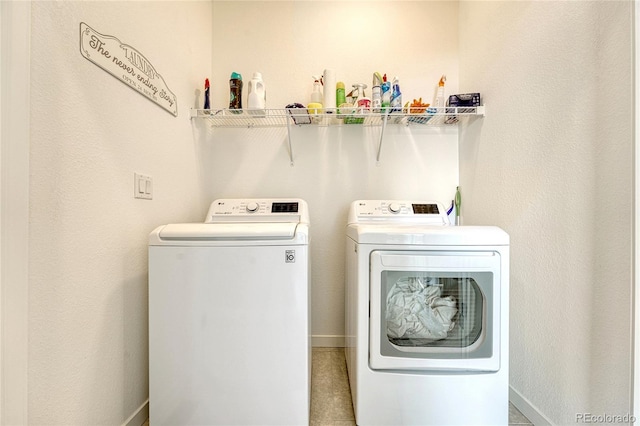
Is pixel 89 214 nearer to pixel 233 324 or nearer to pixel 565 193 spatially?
pixel 233 324

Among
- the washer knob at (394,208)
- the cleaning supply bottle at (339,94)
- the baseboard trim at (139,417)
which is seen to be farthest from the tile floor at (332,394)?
the cleaning supply bottle at (339,94)

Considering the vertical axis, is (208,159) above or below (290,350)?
above

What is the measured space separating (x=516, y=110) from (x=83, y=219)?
1.95 m

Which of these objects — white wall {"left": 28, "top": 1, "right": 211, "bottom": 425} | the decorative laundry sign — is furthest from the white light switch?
the decorative laundry sign

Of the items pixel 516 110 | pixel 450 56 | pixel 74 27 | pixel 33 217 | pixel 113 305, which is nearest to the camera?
pixel 33 217

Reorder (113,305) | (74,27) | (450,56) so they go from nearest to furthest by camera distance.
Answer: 1. (74,27)
2. (113,305)
3. (450,56)

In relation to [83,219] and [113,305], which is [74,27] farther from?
[113,305]

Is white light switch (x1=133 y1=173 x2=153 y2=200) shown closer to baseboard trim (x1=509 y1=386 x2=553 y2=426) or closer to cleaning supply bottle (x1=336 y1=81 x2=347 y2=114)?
cleaning supply bottle (x1=336 y1=81 x2=347 y2=114)

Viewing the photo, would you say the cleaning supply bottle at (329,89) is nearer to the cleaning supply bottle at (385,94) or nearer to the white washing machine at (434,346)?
the cleaning supply bottle at (385,94)

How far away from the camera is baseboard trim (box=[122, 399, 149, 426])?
115cm

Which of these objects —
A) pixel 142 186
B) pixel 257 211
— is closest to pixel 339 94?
pixel 257 211

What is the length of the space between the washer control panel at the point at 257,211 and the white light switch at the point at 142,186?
1.32 feet

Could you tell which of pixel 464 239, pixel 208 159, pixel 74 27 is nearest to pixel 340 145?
pixel 208 159

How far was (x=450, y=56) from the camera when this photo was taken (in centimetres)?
197
